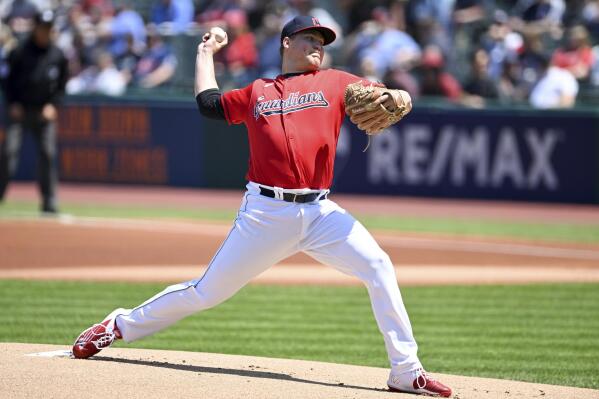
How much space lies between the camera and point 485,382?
6.26 metres

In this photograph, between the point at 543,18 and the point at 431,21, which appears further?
the point at 431,21

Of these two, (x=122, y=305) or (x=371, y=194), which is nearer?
(x=122, y=305)

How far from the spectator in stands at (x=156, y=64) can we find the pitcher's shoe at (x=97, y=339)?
45.6 ft

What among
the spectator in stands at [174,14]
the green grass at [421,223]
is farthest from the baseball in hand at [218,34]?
the spectator in stands at [174,14]

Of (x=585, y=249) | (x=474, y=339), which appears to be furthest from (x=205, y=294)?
(x=585, y=249)

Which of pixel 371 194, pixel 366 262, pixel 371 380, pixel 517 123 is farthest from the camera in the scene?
pixel 371 194

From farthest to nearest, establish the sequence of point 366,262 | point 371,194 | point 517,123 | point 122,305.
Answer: point 371,194, point 517,123, point 122,305, point 366,262

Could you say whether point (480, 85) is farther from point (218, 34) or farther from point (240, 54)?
point (218, 34)

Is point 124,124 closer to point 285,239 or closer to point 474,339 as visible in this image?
point 474,339

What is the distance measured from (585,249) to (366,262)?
334 inches

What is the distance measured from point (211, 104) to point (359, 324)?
358cm

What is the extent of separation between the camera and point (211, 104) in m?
5.87

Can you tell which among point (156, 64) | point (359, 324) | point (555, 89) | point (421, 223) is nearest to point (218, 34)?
point (359, 324)

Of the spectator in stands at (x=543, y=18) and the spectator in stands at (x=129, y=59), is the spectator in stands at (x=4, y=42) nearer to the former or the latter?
the spectator in stands at (x=129, y=59)
